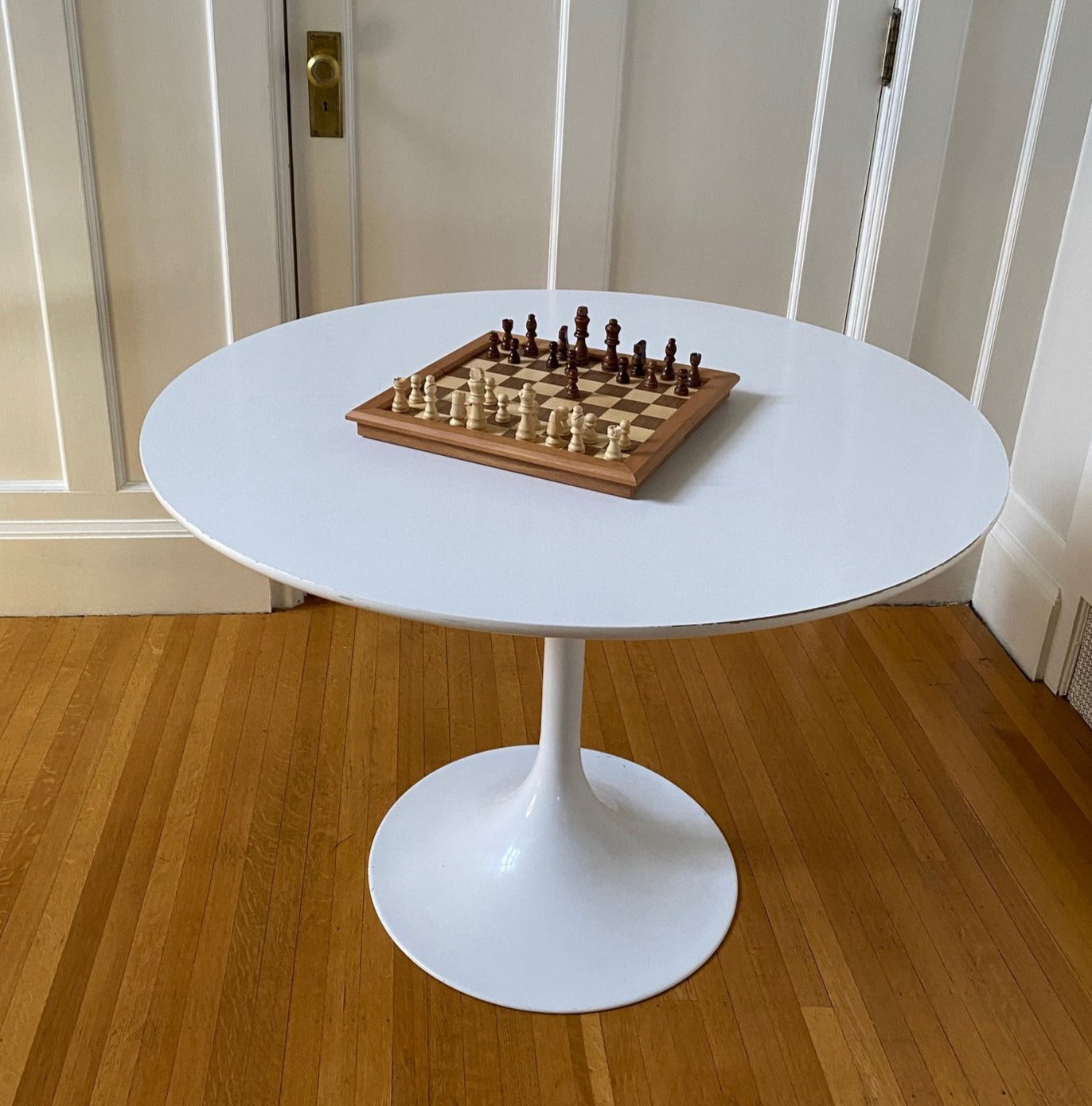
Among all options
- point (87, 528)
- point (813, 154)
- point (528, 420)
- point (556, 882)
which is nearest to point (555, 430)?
point (528, 420)

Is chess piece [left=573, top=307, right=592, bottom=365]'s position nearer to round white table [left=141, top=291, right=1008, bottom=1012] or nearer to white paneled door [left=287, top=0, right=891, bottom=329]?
round white table [left=141, top=291, right=1008, bottom=1012]

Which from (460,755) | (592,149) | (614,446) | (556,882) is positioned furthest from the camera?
(592,149)

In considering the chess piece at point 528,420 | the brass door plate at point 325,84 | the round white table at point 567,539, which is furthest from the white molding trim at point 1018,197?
the chess piece at point 528,420

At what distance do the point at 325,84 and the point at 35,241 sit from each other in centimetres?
62

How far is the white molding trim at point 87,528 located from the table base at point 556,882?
34.3 inches

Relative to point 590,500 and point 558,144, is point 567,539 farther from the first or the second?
point 558,144

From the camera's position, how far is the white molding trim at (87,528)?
2.40m

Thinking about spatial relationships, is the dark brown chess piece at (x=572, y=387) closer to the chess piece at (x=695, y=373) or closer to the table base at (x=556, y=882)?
the chess piece at (x=695, y=373)

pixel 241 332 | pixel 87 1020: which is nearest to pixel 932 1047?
pixel 87 1020

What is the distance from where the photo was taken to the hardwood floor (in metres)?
1.52

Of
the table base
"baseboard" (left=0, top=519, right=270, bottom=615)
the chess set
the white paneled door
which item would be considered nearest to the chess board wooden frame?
the chess set

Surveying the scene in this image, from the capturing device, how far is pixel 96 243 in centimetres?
218

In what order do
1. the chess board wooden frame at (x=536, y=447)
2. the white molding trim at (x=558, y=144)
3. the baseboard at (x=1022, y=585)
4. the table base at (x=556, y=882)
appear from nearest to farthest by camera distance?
the chess board wooden frame at (x=536, y=447)
the table base at (x=556, y=882)
the white molding trim at (x=558, y=144)
the baseboard at (x=1022, y=585)

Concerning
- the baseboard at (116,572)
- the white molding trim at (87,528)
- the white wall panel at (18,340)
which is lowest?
the baseboard at (116,572)
